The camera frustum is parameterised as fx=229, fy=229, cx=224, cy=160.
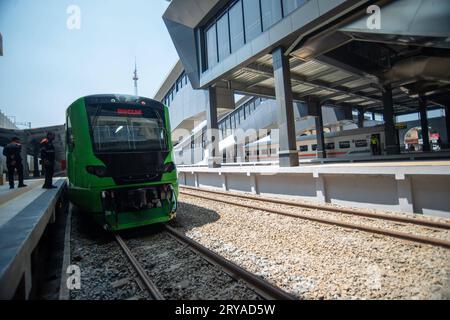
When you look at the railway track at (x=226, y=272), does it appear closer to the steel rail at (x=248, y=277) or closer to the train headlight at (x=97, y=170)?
the steel rail at (x=248, y=277)

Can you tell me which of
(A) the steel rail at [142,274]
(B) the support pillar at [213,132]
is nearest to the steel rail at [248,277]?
(A) the steel rail at [142,274]

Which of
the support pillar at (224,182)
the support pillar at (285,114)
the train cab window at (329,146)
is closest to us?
the support pillar at (285,114)

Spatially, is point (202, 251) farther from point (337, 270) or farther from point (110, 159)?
point (110, 159)

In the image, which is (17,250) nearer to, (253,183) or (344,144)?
(253,183)

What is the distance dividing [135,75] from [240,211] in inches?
1792

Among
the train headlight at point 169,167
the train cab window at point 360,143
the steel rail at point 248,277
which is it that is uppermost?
the train cab window at point 360,143

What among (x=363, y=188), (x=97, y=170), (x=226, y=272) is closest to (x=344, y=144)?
(x=363, y=188)

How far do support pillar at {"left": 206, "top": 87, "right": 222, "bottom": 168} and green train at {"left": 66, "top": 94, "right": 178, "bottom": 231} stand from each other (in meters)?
8.52

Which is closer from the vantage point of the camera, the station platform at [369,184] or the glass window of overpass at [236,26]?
the station platform at [369,184]

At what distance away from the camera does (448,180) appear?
17.3 feet

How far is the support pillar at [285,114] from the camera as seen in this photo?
33.0 feet

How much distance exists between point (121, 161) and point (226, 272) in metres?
3.40

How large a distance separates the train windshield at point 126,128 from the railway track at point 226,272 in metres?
2.26

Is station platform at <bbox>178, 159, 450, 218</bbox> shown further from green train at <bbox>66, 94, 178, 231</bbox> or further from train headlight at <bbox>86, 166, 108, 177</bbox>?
train headlight at <bbox>86, 166, 108, 177</bbox>
